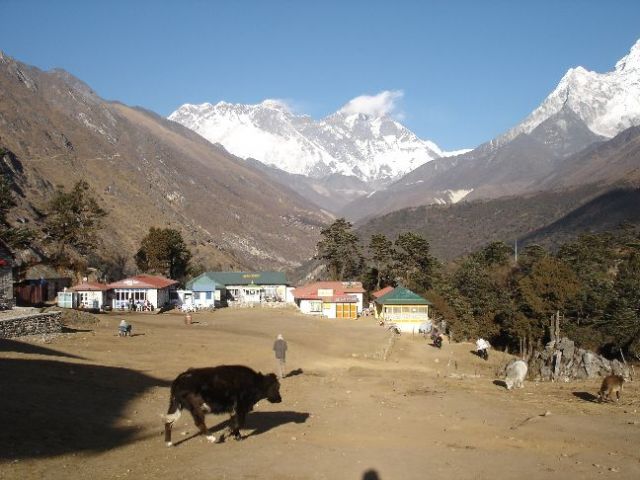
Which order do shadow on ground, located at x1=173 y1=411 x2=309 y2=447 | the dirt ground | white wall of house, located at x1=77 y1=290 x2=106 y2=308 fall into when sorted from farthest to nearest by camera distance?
white wall of house, located at x1=77 y1=290 x2=106 y2=308 < shadow on ground, located at x1=173 y1=411 x2=309 y2=447 < the dirt ground

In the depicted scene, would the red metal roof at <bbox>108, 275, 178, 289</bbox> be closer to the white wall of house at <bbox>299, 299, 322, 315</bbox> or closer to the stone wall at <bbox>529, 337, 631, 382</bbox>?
the white wall of house at <bbox>299, 299, 322, 315</bbox>

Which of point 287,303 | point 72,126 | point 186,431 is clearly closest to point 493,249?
point 287,303

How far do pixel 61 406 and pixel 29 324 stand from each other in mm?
17106

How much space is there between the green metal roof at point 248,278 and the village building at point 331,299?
1173 cm

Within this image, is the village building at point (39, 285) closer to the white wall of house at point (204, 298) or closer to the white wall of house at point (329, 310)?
the white wall of house at point (204, 298)

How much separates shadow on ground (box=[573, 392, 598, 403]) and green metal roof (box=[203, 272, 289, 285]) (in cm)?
6933

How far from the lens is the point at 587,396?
2567 centimetres

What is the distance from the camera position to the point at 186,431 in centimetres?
1489

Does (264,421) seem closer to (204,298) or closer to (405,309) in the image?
(405,309)

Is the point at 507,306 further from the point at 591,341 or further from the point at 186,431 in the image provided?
the point at 186,431

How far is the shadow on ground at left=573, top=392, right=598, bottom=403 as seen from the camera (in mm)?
24531

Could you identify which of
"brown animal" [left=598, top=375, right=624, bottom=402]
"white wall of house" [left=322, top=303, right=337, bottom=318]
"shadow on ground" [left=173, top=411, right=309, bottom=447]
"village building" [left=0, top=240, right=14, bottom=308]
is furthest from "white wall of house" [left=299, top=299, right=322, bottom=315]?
"shadow on ground" [left=173, top=411, right=309, bottom=447]

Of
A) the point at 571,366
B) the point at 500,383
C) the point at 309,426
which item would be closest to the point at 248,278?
the point at 571,366

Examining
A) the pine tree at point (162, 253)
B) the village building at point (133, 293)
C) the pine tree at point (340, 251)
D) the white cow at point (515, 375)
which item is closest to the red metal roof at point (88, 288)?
the village building at point (133, 293)
